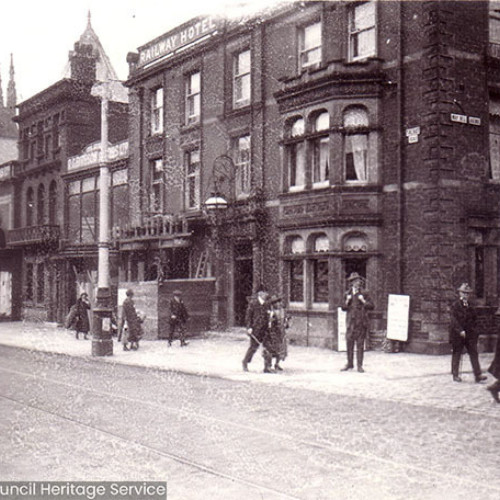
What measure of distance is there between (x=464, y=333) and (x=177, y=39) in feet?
61.3

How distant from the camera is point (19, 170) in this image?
133 ft

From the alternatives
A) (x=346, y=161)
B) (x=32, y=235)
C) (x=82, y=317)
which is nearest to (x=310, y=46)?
(x=346, y=161)

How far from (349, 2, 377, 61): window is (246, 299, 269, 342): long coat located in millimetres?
9185

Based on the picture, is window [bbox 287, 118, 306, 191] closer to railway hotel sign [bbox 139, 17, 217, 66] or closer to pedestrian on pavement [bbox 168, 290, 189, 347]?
pedestrian on pavement [bbox 168, 290, 189, 347]

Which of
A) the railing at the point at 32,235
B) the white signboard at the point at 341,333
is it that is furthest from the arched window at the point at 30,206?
the white signboard at the point at 341,333

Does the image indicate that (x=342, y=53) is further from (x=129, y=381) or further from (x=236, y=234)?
(x=129, y=381)

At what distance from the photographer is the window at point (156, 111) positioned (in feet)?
96.1

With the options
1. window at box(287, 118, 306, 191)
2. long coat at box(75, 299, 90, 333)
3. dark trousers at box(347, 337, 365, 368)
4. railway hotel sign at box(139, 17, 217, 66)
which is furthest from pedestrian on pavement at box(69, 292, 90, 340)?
dark trousers at box(347, 337, 365, 368)

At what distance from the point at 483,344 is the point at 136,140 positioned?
16.9 m

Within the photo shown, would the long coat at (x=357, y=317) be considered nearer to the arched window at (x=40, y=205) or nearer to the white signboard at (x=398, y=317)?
the white signboard at (x=398, y=317)

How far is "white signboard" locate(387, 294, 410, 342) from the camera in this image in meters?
18.8

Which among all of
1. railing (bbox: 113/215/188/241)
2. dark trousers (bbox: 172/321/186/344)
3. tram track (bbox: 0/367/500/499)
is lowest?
tram track (bbox: 0/367/500/499)

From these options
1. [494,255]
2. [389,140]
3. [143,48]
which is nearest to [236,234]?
[389,140]

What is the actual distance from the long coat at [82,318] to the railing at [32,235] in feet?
34.7
